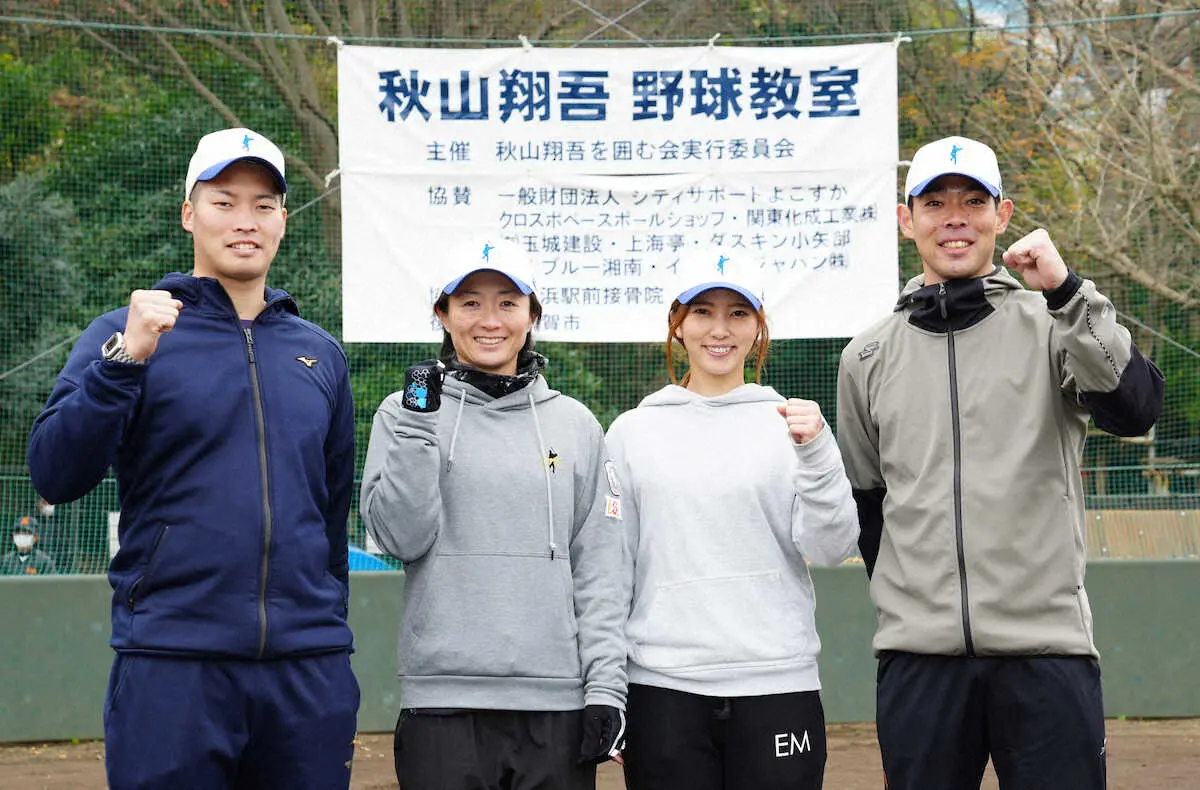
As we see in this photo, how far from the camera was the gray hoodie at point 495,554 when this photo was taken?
9.06 feet

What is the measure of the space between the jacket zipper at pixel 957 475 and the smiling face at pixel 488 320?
93 centimetres

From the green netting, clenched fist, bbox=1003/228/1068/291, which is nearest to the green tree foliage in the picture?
the green netting

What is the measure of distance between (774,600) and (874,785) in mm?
2977

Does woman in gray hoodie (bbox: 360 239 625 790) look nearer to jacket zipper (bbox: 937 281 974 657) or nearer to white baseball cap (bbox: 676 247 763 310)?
white baseball cap (bbox: 676 247 763 310)

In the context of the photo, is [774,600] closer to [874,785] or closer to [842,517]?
[842,517]

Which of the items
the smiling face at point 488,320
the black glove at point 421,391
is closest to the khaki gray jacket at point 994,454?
the smiling face at point 488,320

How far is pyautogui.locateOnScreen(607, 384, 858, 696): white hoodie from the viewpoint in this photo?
293cm

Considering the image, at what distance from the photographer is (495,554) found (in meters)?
2.82

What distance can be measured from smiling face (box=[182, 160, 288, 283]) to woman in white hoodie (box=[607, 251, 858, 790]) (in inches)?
37.3

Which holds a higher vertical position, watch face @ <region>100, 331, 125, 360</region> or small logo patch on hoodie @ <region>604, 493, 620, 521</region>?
watch face @ <region>100, 331, 125, 360</region>

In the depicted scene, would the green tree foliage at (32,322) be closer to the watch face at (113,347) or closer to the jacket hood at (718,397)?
the jacket hood at (718,397)

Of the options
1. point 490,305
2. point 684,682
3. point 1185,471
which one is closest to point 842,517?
point 684,682

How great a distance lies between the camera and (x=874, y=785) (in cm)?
564

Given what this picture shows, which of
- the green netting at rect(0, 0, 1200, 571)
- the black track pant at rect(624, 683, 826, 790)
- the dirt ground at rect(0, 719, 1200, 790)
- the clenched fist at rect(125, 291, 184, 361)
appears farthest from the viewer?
the green netting at rect(0, 0, 1200, 571)
